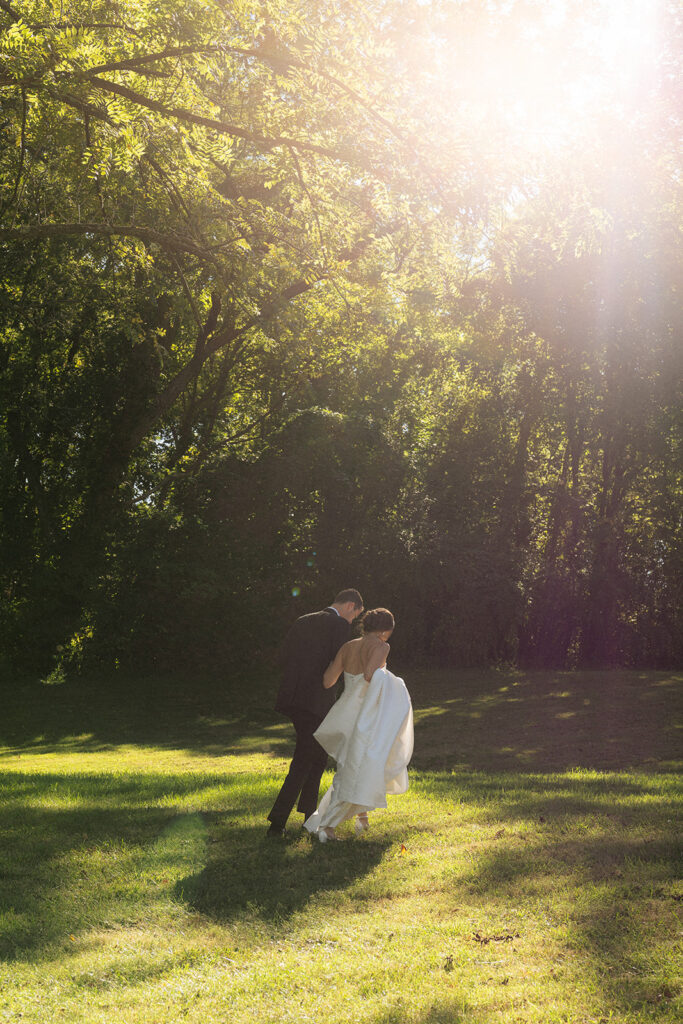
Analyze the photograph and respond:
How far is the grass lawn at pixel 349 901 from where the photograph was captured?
15.0ft

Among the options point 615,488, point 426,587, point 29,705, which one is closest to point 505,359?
point 615,488

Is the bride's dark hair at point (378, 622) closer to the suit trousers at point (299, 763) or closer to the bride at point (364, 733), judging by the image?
the bride at point (364, 733)

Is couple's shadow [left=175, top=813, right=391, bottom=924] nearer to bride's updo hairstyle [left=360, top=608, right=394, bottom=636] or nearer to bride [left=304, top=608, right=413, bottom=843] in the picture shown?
bride [left=304, top=608, right=413, bottom=843]

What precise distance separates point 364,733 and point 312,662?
77 centimetres

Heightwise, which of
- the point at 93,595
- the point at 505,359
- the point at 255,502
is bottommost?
the point at 93,595

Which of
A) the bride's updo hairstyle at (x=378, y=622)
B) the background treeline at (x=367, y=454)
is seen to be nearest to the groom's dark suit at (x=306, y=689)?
the bride's updo hairstyle at (x=378, y=622)

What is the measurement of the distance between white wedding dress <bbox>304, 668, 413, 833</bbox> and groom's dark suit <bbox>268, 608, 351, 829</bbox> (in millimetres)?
153

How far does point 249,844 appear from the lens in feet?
25.4

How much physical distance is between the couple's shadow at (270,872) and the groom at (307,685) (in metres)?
0.35

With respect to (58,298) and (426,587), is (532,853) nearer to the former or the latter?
(58,298)

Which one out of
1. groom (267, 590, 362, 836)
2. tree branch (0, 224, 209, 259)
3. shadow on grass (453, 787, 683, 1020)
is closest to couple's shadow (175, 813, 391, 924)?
groom (267, 590, 362, 836)

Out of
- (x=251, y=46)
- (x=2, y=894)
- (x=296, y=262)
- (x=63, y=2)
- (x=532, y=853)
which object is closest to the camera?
(x=2, y=894)

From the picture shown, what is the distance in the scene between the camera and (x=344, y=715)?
25.5 ft

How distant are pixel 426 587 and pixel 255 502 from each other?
4.88 meters
